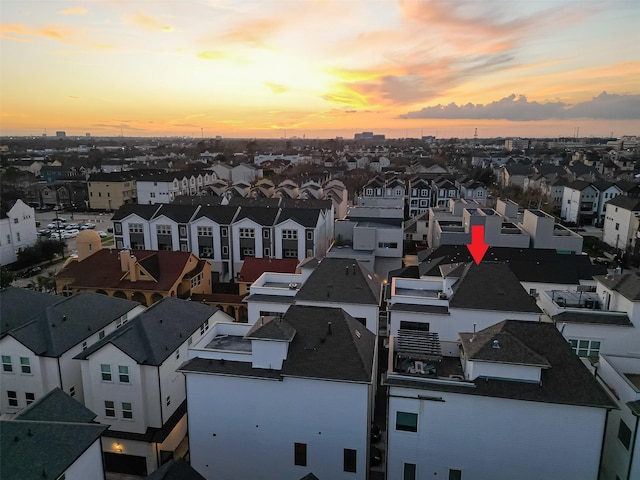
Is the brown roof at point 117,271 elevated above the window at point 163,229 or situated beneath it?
situated beneath

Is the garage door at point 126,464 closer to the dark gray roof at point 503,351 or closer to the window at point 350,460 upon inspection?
the window at point 350,460

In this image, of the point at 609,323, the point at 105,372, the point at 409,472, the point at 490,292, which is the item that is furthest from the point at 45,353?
the point at 609,323

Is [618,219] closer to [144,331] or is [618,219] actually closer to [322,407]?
[322,407]

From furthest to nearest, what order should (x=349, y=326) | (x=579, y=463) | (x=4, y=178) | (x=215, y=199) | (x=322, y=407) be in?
1. (x=4, y=178)
2. (x=215, y=199)
3. (x=349, y=326)
4. (x=322, y=407)
5. (x=579, y=463)

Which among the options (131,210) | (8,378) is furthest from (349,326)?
(131,210)

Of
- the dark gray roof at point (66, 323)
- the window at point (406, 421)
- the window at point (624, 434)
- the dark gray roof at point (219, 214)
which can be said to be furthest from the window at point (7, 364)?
the window at point (624, 434)

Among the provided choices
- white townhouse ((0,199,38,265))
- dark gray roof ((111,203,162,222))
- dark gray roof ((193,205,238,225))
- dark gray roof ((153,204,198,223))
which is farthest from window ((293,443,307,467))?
white townhouse ((0,199,38,265))

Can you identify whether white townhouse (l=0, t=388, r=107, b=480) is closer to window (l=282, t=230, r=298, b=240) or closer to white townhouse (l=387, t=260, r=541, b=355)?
white townhouse (l=387, t=260, r=541, b=355)

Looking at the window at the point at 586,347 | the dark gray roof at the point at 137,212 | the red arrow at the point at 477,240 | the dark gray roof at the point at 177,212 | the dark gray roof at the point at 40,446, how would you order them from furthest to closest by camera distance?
the dark gray roof at the point at 137,212, the dark gray roof at the point at 177,212, the red arrow at the point at 477,240, the window at the point at 586,347, the dark gray roof at the point at 40,446
